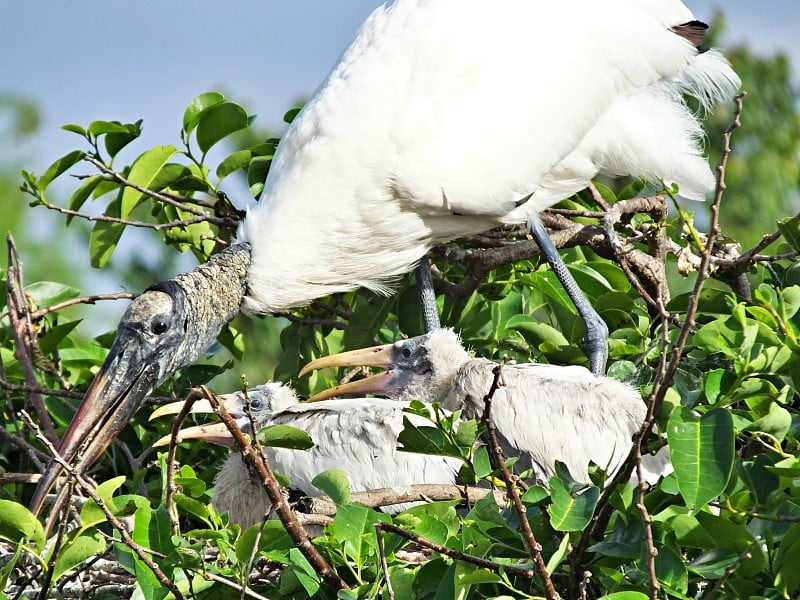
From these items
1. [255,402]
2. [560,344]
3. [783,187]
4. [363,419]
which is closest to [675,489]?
[363,419]

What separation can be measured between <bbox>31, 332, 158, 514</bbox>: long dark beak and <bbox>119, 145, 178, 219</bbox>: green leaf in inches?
14.8

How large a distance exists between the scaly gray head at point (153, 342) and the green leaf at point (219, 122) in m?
0.34

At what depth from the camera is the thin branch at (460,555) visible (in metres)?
1.54

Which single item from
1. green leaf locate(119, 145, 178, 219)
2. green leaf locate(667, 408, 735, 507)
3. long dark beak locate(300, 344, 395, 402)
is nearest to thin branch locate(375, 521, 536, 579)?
green leaf locate(667, 408, 735, 507)

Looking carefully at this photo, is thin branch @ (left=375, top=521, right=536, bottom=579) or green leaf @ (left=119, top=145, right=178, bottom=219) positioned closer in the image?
thin branch @ (left=375, top=521, right=536, bottom=579)

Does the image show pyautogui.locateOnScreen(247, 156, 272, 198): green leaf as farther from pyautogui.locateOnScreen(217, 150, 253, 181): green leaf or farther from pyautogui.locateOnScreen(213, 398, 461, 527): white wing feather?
pyautogui.locateOnScreen(213, 398, 461, 527): white wing feather

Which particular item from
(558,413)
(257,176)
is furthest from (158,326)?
(558,413)

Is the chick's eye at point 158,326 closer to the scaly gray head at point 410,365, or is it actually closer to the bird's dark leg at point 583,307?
the scaly gray head at point 410,365

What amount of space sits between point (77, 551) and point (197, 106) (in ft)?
5.13

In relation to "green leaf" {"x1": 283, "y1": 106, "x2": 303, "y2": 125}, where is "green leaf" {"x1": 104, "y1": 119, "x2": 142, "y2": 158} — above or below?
above

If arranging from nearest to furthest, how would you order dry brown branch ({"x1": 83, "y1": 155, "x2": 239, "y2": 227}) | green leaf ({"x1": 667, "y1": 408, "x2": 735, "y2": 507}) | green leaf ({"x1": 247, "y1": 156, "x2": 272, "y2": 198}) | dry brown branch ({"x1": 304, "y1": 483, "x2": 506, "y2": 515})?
green leaf ({"x1": 667, "y1": 408, "x2": 735, "y2": 507})
dry brown branch ({"x1": 304, "y1": 483, "x2": 506, "y2": 515})
dry brown branch ({"x1": 83, "y1": 155, "x2": 239, "y2": 227})
green leaf ({"x1": 247, "y1": 156, "x2": 272, "y2": 198})

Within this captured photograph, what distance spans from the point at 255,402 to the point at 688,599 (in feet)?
5.64

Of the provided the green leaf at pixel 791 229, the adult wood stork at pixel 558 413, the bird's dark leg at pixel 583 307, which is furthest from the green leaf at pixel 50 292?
the green leaf at pixel 791 229

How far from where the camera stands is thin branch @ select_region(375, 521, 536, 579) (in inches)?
60.8
